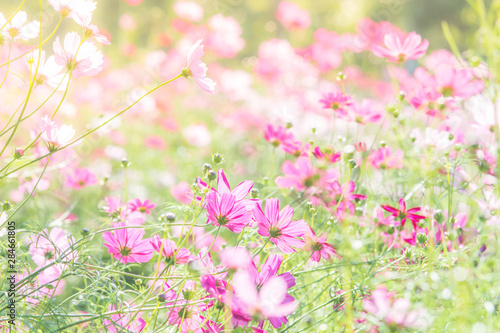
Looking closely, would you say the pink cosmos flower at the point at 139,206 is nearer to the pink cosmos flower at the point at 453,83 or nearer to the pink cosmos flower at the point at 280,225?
the pink cosmos flower at the point at 280,225

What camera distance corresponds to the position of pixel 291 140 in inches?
28.7

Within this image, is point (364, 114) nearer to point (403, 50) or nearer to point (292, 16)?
point (403, 50)

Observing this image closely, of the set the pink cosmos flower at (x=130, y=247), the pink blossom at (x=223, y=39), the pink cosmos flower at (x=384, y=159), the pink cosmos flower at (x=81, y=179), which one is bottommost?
the pink cosmos flower at (x=130, y=247)

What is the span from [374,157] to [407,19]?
3.22m

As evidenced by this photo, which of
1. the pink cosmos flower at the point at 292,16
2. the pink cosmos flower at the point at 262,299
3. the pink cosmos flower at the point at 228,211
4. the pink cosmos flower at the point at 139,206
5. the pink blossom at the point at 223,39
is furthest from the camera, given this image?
the pink cosmos flower at the point at 292,16

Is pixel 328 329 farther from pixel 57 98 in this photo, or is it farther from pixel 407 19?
pixel 407 19

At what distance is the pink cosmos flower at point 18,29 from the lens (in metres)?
0.52

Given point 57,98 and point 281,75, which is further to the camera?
point 281,75

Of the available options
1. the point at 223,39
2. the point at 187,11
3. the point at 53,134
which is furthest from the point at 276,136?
the point at 187,11

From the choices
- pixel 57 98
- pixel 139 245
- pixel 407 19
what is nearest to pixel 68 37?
pixel 139 245

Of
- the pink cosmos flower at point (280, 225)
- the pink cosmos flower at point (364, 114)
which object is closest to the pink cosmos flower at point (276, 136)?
the pink cosmos flower at point (364, 114)

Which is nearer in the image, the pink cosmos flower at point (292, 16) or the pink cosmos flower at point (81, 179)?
the pink cosmos flower at point (81, 179)

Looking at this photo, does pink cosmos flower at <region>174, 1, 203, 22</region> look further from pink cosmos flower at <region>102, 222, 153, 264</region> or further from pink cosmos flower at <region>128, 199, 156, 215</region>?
pink cosmos flower at <region>102, 222, 153, 264</region>

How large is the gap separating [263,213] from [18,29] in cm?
35
